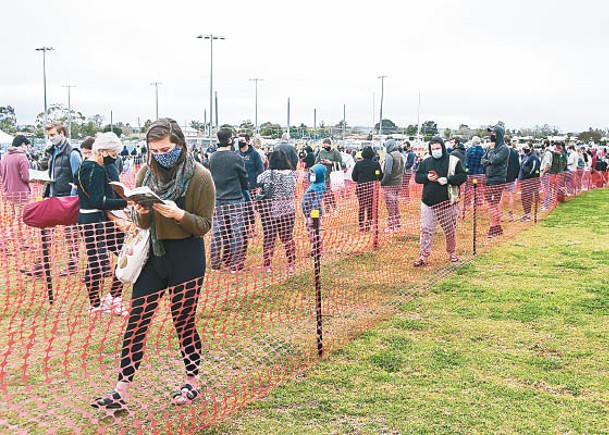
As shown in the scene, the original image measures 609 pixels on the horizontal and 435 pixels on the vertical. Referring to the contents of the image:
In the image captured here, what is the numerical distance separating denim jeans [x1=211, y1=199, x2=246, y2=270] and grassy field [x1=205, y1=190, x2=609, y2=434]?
236 cm

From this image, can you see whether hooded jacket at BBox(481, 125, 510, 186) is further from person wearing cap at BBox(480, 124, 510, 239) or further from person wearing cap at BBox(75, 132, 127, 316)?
person wearing cap at BBox(75, 132, 127, 316)

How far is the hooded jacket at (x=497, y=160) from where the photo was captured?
33.8 feet

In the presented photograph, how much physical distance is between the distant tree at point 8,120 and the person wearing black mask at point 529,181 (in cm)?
7424

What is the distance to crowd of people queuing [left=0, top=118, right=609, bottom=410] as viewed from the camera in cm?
348

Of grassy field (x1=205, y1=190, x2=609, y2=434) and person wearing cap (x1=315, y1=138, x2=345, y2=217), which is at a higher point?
person wearing cap (x1=315, y1=138, x2=345, y2=217)

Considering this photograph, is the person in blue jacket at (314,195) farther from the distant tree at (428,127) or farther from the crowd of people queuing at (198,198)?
the distant tree at (428,127)

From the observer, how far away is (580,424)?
354cm

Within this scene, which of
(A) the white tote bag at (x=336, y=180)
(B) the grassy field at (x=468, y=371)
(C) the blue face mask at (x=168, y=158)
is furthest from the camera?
(A) the white tote bag at (x=336, y=180)

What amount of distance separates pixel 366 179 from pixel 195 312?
23.6 ft

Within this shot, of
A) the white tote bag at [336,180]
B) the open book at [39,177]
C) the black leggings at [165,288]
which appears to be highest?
the open book at [39,177]

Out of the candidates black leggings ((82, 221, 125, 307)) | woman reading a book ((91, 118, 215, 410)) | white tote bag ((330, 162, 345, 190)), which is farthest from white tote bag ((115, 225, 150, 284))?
white tote bag ((330, 162, 345, 190))

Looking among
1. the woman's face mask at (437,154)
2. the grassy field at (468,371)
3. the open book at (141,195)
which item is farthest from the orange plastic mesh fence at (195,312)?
the woman's face mask at (437,154)

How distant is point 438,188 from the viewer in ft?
25.0

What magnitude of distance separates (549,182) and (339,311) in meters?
10.5
